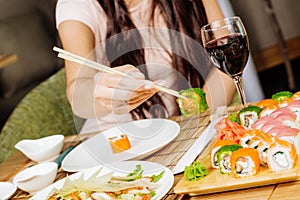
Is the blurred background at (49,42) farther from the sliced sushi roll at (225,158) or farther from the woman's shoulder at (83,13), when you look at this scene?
the sliced sushi roll at (225,158)

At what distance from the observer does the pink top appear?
6.88 ft

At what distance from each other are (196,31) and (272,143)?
119cm

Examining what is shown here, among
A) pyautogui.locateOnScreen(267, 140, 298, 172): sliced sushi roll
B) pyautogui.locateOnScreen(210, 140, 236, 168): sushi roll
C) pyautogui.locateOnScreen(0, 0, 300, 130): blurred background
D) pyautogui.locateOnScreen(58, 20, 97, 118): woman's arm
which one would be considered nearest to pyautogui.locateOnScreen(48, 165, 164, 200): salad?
pyautogui.locateOnScreen(210, 140, 236, 168): sushi roll

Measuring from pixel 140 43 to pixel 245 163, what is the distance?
1.20 meters

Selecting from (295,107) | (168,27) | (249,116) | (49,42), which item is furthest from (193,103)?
(49,42)

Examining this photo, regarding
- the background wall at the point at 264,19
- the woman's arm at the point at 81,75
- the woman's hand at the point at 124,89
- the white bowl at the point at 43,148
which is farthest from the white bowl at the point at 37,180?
the background wall at the point at 264,19

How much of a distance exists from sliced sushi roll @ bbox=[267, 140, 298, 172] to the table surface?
0.03 m

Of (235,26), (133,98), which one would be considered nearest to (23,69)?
(133,98)

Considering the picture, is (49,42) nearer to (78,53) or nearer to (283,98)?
(78,53)

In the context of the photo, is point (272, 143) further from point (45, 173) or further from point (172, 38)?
point (172, 38)

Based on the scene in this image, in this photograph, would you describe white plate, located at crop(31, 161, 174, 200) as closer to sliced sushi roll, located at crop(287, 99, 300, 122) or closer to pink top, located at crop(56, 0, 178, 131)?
sliced sushi roll, located at crop(287, 99, 300, 122)

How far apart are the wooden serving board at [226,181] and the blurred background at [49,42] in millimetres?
2804

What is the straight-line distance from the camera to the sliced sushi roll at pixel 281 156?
98cm

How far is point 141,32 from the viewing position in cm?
213
